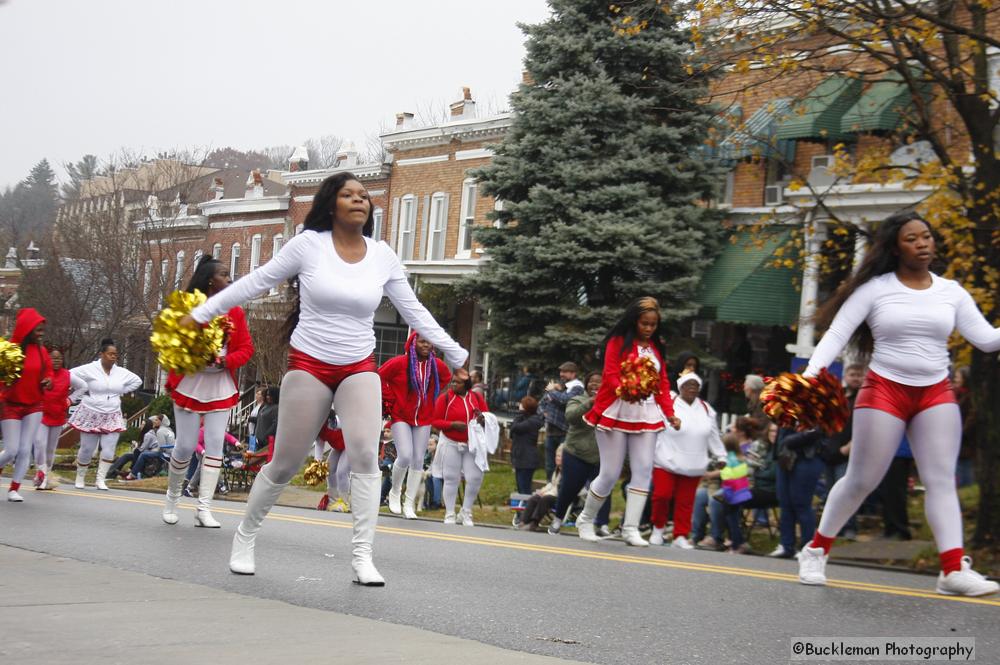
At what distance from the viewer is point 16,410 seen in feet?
46.7

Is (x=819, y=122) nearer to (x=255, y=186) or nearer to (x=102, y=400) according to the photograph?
(x=102, y=400)

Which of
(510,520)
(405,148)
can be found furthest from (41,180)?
(510,520)

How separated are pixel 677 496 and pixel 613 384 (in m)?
2.64

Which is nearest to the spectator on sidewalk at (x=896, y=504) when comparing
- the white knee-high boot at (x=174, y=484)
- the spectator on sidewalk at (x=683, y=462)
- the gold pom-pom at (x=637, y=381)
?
the spectator on sidewalk at (x=683, y=462)

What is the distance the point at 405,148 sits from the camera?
41.1 meters

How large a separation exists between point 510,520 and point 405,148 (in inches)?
942

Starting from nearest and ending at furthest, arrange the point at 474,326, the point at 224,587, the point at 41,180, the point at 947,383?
the point at 224,587 → the point at 947,383 → the point at 474,326 → the point at 41,180

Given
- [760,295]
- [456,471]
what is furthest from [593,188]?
[456,471]

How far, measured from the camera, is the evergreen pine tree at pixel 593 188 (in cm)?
2655

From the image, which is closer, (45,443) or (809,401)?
(809,401)

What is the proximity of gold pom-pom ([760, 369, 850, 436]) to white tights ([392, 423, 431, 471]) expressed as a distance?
7.34m

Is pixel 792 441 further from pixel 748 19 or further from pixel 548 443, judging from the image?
pixel 548 443

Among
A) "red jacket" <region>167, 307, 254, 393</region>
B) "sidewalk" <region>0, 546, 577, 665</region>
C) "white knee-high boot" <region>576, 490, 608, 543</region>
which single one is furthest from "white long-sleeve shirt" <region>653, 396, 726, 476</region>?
"sidewalk" <region>0, 546, 577, 665</region>

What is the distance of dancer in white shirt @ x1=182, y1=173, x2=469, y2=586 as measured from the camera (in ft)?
23.6
